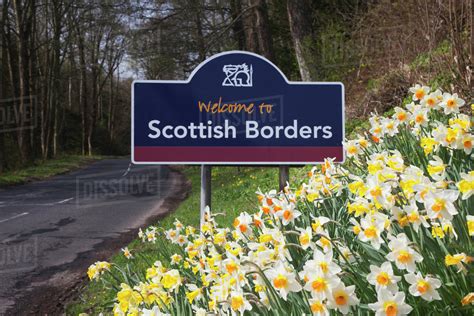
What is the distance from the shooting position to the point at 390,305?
1.29 metres

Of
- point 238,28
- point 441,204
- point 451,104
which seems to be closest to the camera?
point 441,204

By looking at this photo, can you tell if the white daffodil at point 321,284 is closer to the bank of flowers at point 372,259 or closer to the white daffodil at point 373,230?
Result: the bank of flowers at point 372,259

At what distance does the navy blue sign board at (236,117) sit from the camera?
3758mm

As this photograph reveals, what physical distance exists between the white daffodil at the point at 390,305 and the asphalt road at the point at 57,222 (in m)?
4.30

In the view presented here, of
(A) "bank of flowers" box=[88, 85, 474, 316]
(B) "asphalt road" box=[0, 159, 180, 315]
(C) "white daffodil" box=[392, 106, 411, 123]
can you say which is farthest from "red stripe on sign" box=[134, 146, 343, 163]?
(B) "asphalt road" box=[0, 159, 180, 315]

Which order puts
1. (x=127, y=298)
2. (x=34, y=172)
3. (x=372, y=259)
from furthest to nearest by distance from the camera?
(x=34, y=172), (x=127, y=298), (x=372, y=259)

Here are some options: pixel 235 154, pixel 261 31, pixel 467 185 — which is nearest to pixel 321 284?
pixel 467 185

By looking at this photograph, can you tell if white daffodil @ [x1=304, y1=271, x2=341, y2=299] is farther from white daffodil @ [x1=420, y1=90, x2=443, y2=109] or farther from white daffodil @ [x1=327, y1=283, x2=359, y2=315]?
white daffodil @ [x1=420, y1=90, x2=443, y2=109]

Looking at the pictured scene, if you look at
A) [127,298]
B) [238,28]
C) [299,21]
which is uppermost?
[238,28]

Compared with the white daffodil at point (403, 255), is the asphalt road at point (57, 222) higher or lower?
lower

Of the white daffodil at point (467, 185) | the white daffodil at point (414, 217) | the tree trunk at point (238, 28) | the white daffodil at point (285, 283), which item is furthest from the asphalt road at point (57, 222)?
the tree trunk at point (238, 28)

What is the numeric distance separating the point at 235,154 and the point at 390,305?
2629 millimetres

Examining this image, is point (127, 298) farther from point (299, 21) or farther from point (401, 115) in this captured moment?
point (299, 21)

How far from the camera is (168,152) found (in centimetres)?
377
